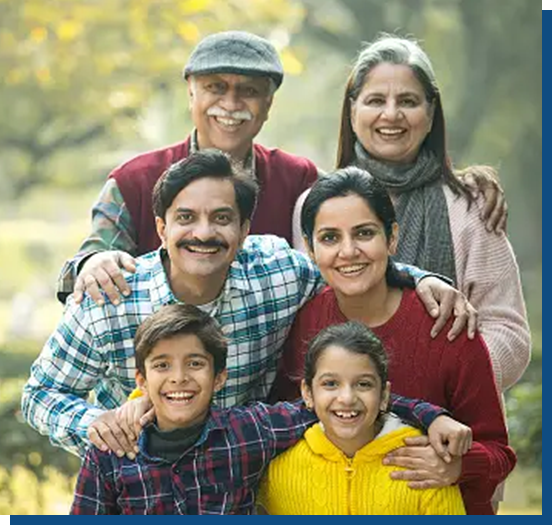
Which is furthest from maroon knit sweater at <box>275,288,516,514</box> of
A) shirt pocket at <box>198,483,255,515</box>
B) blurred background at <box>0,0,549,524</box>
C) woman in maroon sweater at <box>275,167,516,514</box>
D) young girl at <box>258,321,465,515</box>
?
blurred background at <box>0,0,549,524</box>

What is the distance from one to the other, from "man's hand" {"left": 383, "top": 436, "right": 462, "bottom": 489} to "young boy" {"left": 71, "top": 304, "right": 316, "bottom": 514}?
0.29 meters

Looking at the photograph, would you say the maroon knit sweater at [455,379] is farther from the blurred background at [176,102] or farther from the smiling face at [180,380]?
the blurred background at [176,102]

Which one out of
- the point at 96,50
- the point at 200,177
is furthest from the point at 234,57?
the point at 96,50

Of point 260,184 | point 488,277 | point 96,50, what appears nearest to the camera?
point 488,277

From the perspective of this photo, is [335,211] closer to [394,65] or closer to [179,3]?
[394,65]

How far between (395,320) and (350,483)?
428mm

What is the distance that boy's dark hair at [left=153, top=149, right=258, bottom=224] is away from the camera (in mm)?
3350

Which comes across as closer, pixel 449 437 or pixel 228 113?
pixel 449 437

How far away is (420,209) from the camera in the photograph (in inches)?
146

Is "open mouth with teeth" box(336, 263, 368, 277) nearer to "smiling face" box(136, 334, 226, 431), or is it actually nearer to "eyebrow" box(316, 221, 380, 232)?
"eyebrow" box(316, 221, 380, 232)

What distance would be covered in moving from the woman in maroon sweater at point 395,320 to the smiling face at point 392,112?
0.39 metres

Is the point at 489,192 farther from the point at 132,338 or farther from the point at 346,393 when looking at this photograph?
the point at 132,338

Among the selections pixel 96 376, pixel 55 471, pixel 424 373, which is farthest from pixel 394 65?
pixel 55 471

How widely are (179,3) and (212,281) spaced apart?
6146 mm
